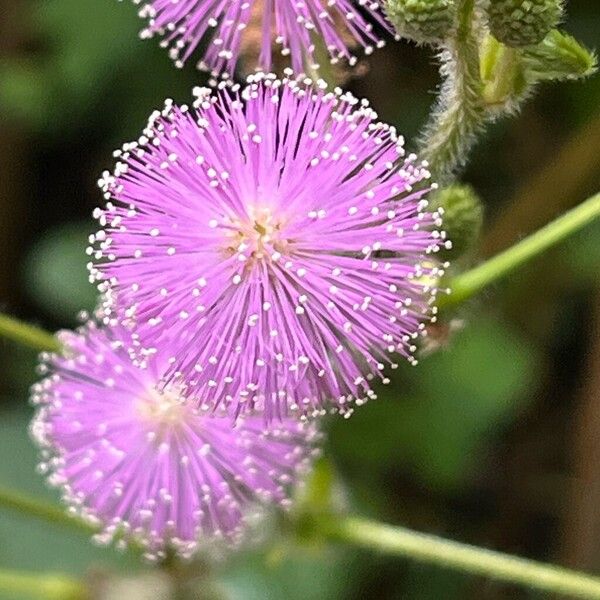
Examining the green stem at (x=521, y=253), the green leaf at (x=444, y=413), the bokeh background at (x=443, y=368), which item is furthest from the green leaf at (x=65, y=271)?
the green stem at (x=521, y=253)

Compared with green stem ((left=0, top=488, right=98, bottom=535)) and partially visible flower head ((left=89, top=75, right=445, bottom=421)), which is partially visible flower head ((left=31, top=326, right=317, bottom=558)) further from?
partially visible flower head ((left=89, top=75, right=445, bottom=421))

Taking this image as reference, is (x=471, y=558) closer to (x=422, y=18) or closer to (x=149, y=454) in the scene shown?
(x=149, y=454)

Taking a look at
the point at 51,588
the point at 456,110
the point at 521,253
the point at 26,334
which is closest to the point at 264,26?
the point at 456,110

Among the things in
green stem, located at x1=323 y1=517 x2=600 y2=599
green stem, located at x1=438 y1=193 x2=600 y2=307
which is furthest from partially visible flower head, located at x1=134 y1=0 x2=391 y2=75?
green stem, located at x1=323 y1=517 x2=600 y2=599

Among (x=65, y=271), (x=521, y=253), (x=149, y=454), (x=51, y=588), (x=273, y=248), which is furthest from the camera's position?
(x=65, y=271)

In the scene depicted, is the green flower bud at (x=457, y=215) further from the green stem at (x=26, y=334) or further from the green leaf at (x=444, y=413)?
the green leaf at (x=444, y=413)

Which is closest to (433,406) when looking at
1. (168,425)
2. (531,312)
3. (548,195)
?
(531,312)
